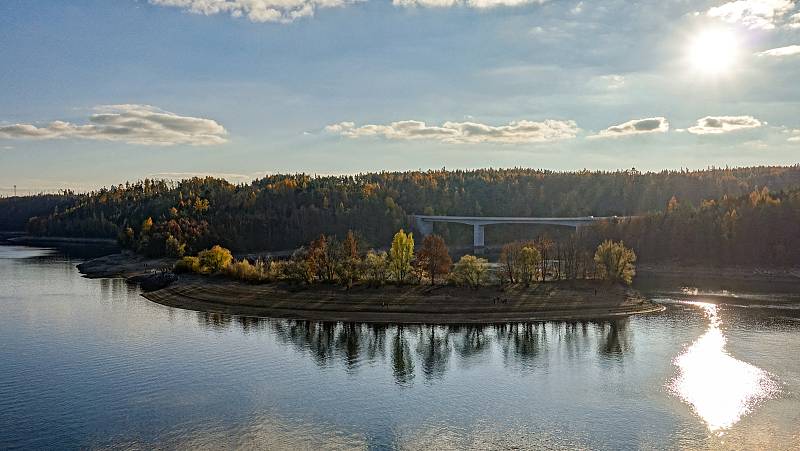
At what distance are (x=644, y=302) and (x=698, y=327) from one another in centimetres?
1413

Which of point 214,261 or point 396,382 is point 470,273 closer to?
point 396,382

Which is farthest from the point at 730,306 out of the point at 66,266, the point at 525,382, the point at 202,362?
the point at 66,266

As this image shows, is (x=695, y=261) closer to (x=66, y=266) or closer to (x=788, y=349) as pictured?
(x=788, y=349)

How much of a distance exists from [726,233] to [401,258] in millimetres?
77715

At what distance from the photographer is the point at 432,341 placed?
69.5m

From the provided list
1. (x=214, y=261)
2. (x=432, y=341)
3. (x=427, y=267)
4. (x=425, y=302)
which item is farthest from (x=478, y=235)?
(x=432, y=341)

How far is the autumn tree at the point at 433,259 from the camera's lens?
93.6 m

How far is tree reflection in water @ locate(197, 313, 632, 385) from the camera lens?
60.3 meters

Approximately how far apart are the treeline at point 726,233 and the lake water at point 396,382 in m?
51.8

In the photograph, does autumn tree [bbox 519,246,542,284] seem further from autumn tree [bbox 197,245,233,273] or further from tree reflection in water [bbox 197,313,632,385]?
autumn tree [bbox 197,245,233,273]

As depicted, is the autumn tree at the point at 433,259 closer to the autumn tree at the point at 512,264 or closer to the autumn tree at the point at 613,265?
the autumn tree at the point at 512,264

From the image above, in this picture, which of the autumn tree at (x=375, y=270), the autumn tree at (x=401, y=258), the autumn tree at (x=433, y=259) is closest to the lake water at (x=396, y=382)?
the autumn tree at (x=375, y=270)

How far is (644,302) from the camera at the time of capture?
87.4 m

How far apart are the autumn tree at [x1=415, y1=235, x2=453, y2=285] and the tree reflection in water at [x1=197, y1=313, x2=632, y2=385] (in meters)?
17.8
